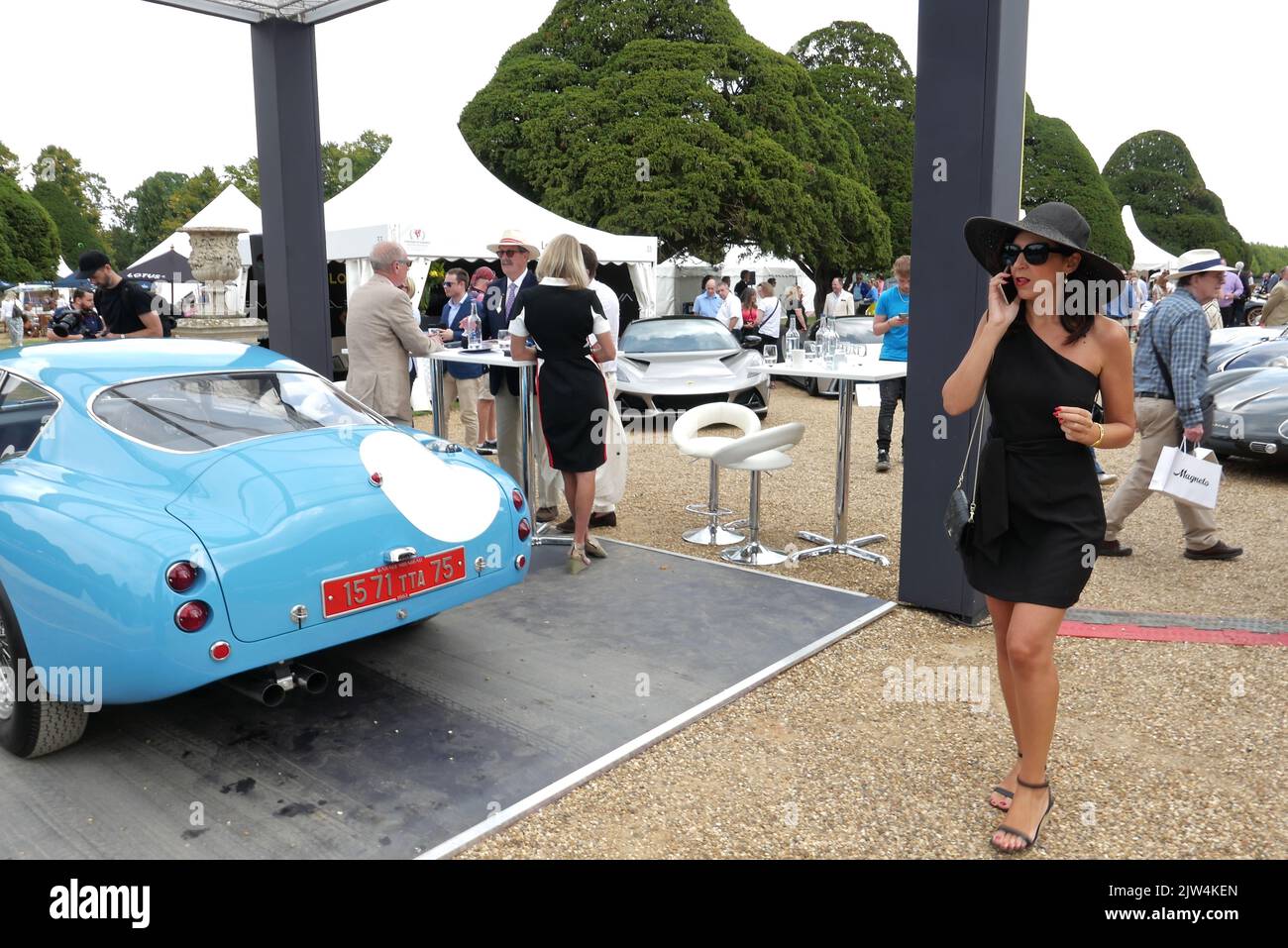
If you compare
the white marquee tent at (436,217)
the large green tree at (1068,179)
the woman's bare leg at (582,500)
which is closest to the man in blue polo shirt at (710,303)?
the white marquee tent at (436,217)

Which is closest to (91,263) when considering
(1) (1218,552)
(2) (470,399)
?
(2) (470,399)

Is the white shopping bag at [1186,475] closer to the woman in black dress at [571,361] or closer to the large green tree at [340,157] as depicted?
the woman in black dress at [571,361]

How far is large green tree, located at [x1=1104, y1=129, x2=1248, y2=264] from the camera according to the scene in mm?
66438

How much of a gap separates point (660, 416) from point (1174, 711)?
7601mm

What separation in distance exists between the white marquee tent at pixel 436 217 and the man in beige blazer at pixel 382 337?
757 cm

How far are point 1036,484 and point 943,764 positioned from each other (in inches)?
49.8

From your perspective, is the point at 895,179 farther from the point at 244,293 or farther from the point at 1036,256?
the point at 1036,256

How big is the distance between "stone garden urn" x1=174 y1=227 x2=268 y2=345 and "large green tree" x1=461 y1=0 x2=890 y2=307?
29.4 ft

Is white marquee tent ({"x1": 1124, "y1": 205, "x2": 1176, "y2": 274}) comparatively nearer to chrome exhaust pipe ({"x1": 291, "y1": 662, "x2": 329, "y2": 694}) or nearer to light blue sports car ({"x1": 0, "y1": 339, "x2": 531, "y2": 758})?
light blue sports car ({"x1": 0, "y1": 339, "x2": 531, "y2": 758})

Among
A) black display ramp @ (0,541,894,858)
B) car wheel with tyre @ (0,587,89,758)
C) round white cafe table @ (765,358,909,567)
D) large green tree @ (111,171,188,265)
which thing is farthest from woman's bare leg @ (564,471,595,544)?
large green tree @ (111,171,188,265)

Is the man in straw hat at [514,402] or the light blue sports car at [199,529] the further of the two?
the man in straw hat at [514,402]

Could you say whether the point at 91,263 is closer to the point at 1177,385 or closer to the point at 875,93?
the point at 1177,385

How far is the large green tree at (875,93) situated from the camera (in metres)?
35.4

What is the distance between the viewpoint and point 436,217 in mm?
14906
